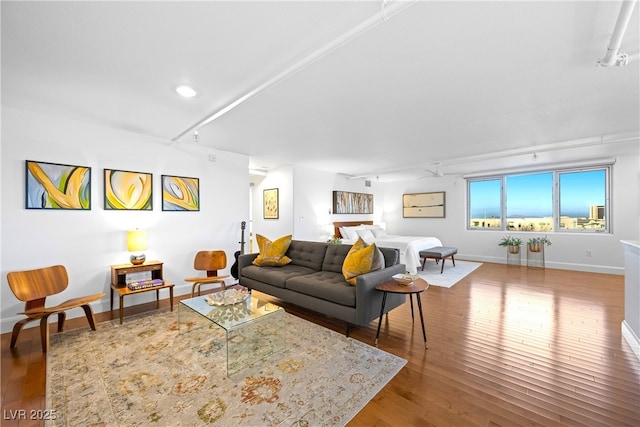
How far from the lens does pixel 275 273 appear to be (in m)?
3.72

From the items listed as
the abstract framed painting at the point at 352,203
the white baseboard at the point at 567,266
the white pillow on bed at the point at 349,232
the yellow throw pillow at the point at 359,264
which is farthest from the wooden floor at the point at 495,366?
the abstract framed painting at the point at 352,203

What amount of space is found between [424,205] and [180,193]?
6.93 meters

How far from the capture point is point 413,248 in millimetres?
5742

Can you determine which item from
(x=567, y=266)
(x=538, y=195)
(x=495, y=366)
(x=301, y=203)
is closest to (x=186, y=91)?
(x=495, y=366)

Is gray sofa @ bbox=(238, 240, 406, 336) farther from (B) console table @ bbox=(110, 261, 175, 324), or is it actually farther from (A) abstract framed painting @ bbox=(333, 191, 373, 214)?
(A) abstract framed painting @ bbox=(333, 191, 373, 214)

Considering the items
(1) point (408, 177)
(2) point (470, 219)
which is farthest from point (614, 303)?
(1) point (408, 177)

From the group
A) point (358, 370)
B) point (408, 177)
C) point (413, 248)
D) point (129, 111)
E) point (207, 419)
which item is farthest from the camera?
point (408, 177)

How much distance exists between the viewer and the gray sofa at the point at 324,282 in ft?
8.96

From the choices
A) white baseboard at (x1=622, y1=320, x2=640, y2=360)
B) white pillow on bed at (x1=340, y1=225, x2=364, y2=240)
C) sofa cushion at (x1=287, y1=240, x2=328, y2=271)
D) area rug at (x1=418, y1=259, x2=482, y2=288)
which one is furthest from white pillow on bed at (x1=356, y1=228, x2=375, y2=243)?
white baseboard at (x1=622, y1=320, x2=640, y2=360)

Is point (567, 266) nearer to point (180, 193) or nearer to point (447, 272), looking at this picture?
point (447, 272)

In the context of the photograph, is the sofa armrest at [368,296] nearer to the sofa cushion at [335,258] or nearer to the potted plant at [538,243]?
the sofa cushion at [335,258]

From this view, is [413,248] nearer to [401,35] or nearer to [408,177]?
[408,177]

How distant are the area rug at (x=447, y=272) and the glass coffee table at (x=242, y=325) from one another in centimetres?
341

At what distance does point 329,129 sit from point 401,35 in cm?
203
